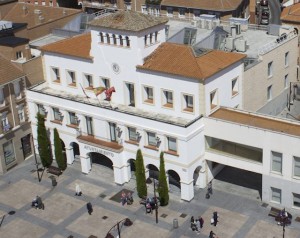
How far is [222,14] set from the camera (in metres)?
116

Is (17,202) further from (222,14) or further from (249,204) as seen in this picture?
(222,14)

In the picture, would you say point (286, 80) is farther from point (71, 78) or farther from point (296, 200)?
point (71, 78)

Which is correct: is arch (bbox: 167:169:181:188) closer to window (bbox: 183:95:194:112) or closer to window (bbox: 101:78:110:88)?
window (bbox: 183:95:194:112)

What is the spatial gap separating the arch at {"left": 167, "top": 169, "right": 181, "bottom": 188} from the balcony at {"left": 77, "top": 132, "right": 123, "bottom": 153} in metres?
7.49

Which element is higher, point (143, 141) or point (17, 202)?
point (143, 141)

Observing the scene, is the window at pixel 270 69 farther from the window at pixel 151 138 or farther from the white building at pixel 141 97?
the window at pixel 151 138

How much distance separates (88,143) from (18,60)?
60.9 ft

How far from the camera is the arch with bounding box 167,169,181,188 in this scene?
242 ft

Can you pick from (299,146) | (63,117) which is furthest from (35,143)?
(299,146)

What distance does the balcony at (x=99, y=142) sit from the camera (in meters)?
73.1

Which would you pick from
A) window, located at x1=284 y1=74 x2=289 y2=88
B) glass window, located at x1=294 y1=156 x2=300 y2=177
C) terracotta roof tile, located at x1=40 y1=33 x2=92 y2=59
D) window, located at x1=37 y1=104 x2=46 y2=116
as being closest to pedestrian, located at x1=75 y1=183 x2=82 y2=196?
window, located at x1=37 y1=104 x2=46 y2=116

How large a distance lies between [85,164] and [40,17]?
36.4 m

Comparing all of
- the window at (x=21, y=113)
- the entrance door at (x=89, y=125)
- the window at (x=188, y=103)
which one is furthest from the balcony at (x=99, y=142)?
the window at (x=21, y=113)

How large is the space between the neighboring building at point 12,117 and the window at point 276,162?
3631cm
